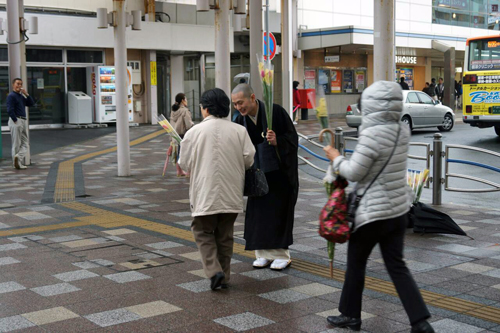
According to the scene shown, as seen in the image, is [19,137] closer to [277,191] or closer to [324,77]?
[277,191]

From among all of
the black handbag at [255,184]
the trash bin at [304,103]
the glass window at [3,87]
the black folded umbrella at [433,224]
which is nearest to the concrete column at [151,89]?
the glass window at [3,87]

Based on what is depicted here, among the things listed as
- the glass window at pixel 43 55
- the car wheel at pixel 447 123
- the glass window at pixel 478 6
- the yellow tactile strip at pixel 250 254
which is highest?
the glass window at pixel 478 6

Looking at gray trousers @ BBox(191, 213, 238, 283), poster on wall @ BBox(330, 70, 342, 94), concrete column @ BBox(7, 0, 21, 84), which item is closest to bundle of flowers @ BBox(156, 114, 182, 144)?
gray trousers @ BBox(191, 213, 238, 283)

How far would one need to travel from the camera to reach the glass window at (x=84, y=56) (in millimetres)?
25828

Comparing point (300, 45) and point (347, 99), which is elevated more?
point (300, 45)

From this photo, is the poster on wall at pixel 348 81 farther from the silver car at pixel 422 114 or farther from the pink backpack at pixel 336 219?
the pink backpack at pixel 336 219

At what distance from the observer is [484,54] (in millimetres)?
19375

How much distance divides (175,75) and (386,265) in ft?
86.3

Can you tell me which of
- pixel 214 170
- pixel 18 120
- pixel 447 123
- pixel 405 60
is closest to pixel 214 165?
pixel 214 170

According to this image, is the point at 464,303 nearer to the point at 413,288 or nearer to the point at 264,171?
the point at 413,288

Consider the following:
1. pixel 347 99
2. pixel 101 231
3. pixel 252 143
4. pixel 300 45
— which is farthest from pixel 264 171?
pixel 347 99

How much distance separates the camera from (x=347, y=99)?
3438 centimetres

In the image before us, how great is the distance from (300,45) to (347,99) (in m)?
4.71

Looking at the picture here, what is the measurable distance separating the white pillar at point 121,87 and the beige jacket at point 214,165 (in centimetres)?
805
